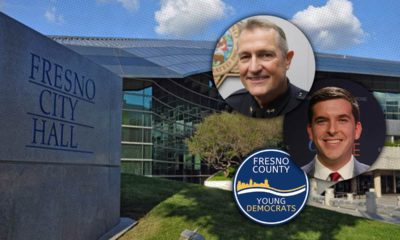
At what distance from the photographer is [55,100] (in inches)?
302

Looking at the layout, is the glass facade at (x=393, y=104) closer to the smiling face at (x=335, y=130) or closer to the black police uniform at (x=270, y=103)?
the smiling face at (x=335, y=130)

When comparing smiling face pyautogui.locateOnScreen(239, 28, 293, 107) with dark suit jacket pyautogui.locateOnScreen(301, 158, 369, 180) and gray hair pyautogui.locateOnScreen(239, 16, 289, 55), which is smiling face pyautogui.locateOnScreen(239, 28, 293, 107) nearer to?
gray hair pyautogui.locateOnScreen(239, 16, 289, 55)

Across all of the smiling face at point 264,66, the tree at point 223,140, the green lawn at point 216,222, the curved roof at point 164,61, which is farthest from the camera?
the curved roof at point 164,61

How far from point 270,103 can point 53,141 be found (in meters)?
4.41

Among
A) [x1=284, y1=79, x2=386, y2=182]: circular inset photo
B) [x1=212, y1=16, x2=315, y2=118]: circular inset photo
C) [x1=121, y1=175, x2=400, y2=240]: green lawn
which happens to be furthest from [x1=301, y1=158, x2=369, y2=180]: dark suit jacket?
[x1=121, y1=175, x2=400, y2=240]: green lawn

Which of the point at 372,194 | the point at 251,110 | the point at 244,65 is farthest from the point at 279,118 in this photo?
the point at 372,194

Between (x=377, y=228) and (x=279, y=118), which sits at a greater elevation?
(x=279, y=118)

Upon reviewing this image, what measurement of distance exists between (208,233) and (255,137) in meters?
18.5

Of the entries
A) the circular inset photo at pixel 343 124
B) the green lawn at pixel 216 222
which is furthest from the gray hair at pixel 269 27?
the green lawn at pixel 216 222

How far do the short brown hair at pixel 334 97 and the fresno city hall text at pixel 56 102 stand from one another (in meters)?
4.66

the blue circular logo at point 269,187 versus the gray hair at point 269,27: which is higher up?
the gray hair at point 269,27

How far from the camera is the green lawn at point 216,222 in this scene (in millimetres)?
9484

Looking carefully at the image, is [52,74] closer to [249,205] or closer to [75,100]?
[75,100]

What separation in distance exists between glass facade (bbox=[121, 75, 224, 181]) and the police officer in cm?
2105
